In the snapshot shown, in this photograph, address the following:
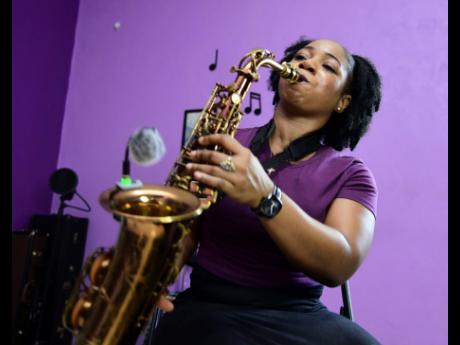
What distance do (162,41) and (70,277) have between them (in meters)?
2.05

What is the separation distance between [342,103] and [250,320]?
89 centimetres

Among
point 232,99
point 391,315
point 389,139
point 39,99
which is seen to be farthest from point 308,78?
point 39,99

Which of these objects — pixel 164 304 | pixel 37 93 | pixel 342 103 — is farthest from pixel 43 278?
pixel 342 103

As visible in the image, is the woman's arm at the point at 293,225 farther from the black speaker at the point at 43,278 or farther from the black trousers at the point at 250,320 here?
the black speaker at the point at 43,278

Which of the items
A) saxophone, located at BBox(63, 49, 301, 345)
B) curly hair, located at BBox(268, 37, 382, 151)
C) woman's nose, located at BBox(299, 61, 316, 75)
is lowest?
saxophone, located at BBox(63, 49, 301, 345)

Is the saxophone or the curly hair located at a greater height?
the curly hair

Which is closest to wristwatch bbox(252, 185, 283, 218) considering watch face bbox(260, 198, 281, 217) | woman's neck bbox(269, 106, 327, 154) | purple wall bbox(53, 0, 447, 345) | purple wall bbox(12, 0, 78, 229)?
watch face bbox(260, 198, 281, 217)

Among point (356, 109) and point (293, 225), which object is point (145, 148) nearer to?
point (293, 225)

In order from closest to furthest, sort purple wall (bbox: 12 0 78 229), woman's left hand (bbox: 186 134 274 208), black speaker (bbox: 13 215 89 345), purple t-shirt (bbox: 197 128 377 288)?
woman's left hand (bbox: 186 134 274 208) → purple t-shirt (bbox: 197 128 377 288) → black speaker (bbox: 13 215 89 345) → purple wall (bbox: 12 0 78 229)

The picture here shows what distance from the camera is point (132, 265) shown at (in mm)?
1049

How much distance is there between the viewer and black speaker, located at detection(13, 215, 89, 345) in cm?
284

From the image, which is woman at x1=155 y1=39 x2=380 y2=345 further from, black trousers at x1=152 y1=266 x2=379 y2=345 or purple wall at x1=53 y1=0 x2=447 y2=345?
purple wall at x1=53 y1=0 x2=447 y2=345

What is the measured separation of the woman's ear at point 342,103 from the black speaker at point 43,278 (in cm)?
228

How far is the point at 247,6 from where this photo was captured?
10.4ft
